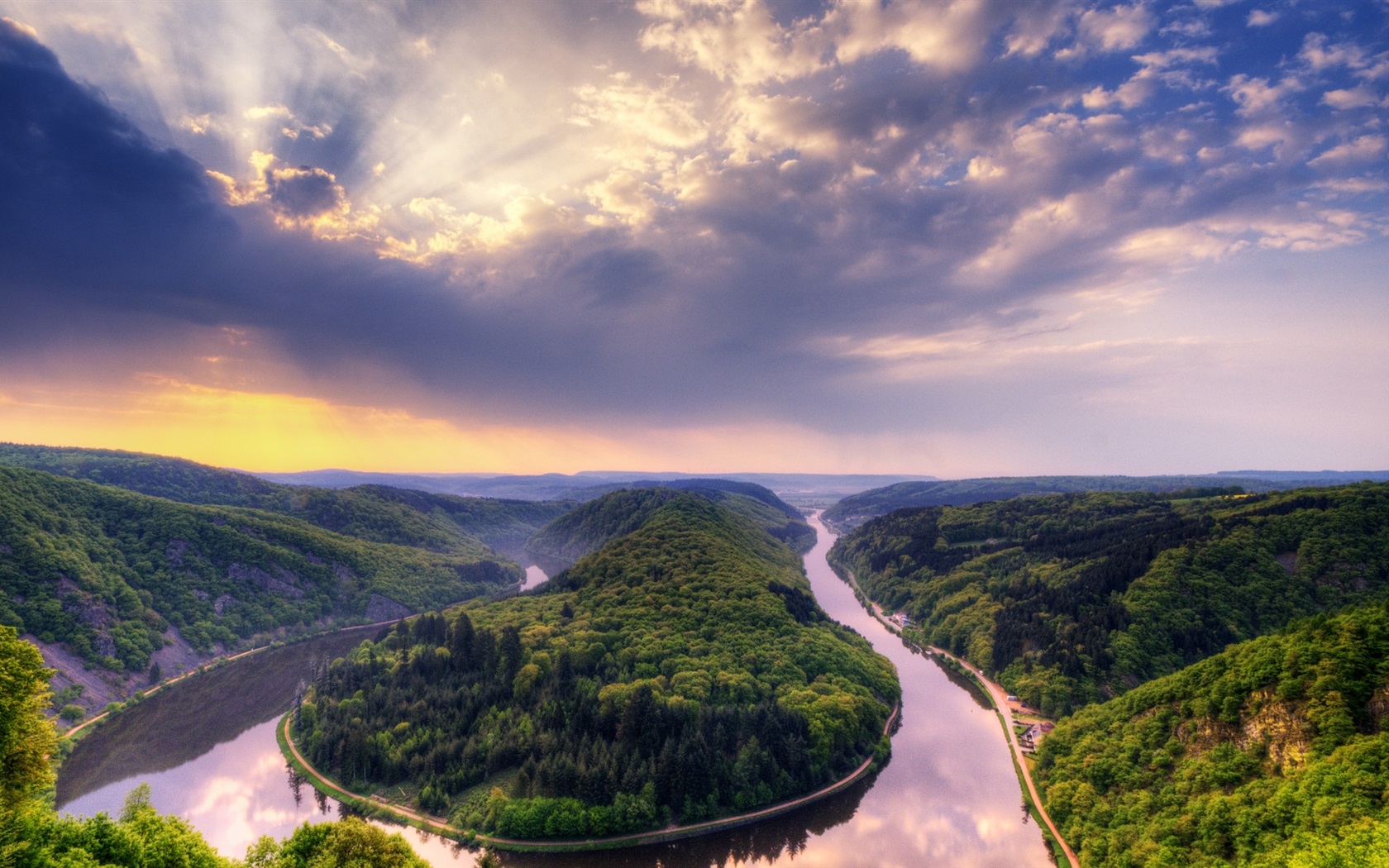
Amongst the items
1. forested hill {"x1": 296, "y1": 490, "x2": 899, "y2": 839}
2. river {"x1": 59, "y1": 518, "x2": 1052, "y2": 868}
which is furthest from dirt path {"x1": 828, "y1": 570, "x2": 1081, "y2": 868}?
forested hill {"x1": 296, "y1": 490, "x2": 899, "y2": 839}

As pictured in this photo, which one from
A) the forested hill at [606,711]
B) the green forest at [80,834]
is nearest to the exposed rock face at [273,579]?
the forested hill at [606,711]

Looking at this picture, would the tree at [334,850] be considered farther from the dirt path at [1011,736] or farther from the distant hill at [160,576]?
the distant hill at [160,576]

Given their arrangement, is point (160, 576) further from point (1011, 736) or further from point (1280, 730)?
point (1280, 730)

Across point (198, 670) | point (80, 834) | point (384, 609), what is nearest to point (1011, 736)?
point (80, 834)

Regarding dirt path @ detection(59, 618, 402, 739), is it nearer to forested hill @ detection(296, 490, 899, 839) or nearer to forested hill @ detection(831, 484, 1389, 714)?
forested hill @ detection(296, 490, 899, 839)

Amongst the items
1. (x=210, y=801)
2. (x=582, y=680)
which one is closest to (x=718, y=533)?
(x=582, y=680)

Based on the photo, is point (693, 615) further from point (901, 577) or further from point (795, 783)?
point (901, 577)
